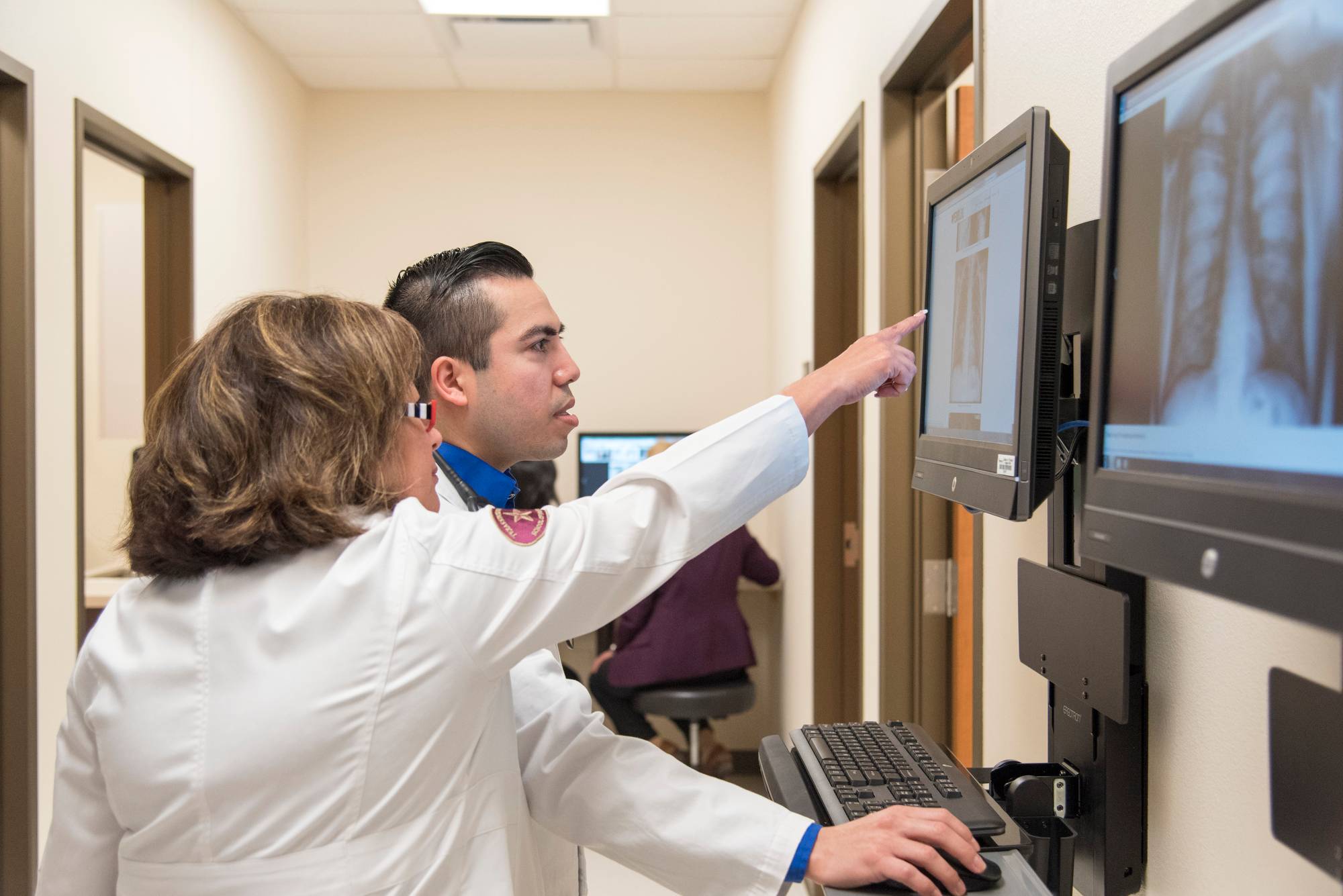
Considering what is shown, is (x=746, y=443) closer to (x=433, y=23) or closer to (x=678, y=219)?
(x=433, y=23)

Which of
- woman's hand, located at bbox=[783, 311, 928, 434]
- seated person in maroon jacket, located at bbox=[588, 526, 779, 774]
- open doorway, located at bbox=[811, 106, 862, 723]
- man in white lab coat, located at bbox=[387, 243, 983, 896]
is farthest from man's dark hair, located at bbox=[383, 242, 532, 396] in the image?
seated person in maroon jacket, located at bbox=[588, 526, 779, 774]

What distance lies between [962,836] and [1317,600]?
1.39ft

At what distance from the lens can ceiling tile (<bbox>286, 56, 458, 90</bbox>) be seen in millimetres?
3951

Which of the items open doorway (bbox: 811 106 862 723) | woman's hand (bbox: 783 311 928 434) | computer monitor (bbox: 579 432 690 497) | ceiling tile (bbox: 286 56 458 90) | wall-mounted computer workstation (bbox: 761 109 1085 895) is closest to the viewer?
wall-mounted computer workstation (bbox: 761 109 1085 895)

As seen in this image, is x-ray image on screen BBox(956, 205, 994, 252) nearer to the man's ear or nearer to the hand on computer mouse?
the hand on computer mouse

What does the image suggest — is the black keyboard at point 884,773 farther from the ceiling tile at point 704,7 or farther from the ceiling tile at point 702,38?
the ceiling tile at point 702,38

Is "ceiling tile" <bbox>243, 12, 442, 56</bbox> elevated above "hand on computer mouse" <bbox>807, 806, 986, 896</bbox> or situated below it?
above

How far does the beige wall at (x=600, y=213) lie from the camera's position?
4312 mm

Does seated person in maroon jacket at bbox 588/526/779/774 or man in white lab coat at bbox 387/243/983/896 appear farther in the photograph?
seated person in maroon jacket at bbox 588/526/779/774

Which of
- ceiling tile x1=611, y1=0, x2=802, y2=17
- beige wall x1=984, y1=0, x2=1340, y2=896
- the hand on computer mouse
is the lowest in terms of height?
the hand on computer mouse

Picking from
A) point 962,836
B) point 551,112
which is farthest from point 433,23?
point 962,836

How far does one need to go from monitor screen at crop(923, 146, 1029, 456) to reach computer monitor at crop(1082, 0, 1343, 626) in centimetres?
14

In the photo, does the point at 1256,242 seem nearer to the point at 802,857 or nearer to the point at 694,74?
the point at 802,857

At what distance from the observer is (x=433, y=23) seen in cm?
358
